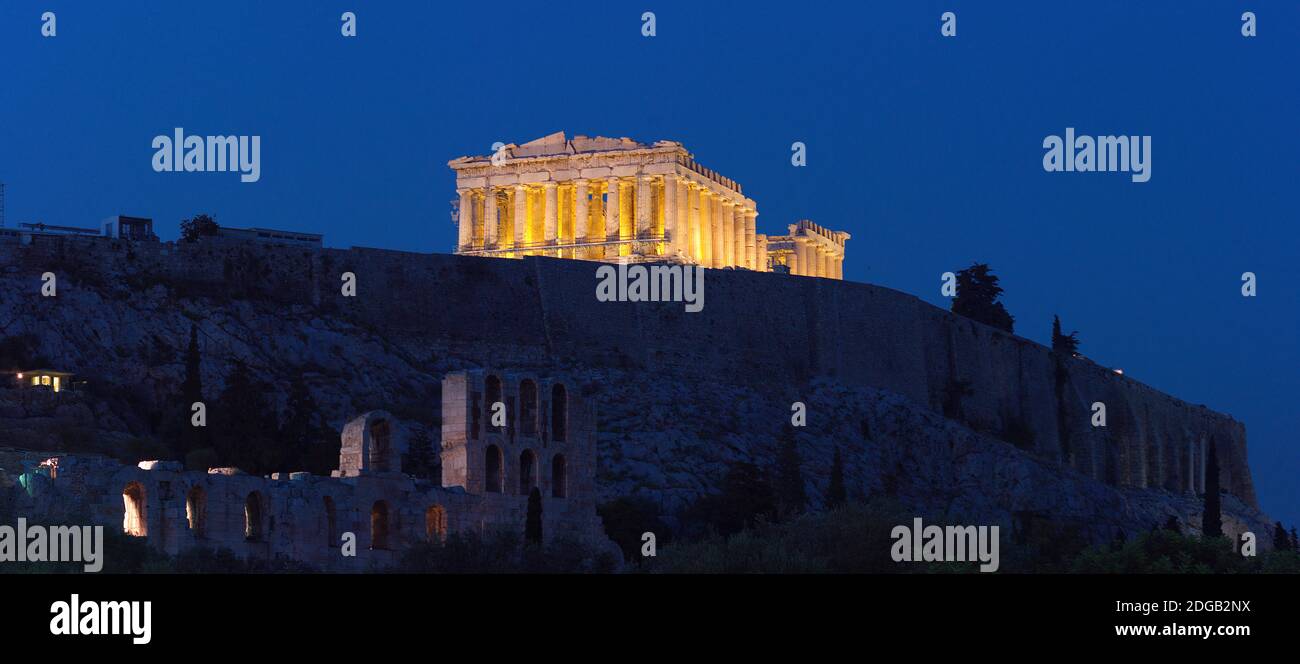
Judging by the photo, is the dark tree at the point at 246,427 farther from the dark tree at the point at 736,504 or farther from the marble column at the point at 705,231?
the marble column at the point at 705,231

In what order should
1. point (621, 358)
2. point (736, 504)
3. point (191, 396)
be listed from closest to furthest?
point (191, 396), point (736, 504), point (621, 358)

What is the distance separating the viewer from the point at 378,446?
52438 millimetres

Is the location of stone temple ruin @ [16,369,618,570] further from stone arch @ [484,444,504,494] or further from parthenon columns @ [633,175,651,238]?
parthenon columns @ [633,175,651,238]

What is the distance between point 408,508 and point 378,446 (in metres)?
3.55

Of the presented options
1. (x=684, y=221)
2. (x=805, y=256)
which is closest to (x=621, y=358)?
(x=684, y=221)

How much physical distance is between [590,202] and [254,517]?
5503 centimetres

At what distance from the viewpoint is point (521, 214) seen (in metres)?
99.9

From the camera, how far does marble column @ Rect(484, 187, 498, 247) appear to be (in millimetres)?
100062

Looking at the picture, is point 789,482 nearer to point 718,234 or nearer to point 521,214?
point 521,214

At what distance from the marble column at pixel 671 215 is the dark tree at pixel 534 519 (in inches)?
1687

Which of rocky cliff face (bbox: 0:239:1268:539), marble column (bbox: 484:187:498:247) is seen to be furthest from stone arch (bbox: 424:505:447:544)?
marble column (bbox: 484:187:498:247)

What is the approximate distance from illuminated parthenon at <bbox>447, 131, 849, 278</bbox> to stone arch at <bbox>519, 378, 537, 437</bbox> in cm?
3881
